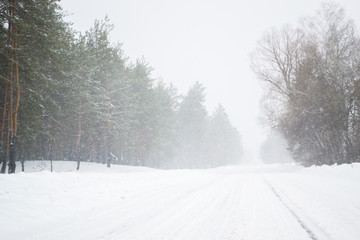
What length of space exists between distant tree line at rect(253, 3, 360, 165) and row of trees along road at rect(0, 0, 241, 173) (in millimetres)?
14148

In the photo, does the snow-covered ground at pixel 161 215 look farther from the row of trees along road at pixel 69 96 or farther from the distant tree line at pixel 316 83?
the distant tree line at pixel 316 83

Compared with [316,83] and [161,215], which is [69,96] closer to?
[161,215]

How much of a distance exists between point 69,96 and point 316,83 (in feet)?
65.0

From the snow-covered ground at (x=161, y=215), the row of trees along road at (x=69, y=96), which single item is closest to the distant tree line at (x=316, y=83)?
the snow-covered ground at (x=161, y=215)

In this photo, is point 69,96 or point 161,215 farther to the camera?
point 69,96

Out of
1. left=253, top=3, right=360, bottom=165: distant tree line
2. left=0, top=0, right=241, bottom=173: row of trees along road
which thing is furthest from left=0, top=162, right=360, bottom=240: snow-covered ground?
left=253, top=3, right=360, bottom=165: distant tree line

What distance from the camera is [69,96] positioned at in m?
16.9

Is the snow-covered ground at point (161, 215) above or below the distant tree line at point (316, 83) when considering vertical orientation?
below

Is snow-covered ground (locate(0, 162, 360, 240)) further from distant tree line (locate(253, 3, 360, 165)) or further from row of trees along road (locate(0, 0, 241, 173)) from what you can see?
distant tree line (locate(253, 3, 360, 165))

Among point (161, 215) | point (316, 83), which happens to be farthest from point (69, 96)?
point (316, 83)

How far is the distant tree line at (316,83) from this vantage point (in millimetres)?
13938

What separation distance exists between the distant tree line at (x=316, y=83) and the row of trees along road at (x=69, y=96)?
14148mm

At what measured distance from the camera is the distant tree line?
13.9m

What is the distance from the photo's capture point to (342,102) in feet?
45.6
